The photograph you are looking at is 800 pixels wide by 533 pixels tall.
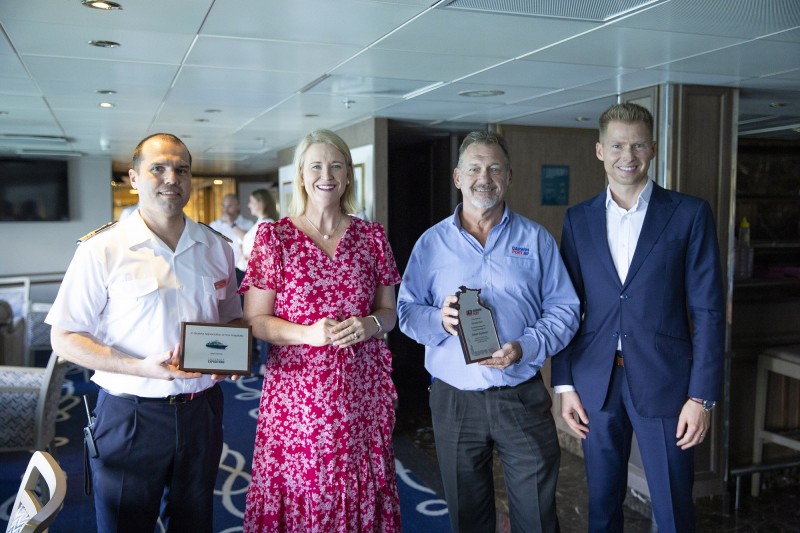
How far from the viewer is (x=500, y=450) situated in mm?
2320

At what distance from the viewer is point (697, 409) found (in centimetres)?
230

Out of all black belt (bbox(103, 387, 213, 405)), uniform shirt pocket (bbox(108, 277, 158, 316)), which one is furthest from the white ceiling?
black belt (bbox(103, 387, 213, 405))

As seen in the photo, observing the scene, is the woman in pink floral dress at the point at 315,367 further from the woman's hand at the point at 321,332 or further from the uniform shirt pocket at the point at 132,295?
the uniform shirt pocket at the point at 132,295

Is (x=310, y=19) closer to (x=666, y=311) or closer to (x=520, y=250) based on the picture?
(x=520, y=250)

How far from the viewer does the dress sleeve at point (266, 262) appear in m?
2.19

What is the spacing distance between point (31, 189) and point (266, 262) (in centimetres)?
890

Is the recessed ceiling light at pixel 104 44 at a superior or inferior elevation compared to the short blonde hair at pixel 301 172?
superior

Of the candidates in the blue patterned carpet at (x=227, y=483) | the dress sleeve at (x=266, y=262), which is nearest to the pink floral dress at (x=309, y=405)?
the dress sleeve at (x=266, y=262)

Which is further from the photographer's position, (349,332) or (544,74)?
(544,74)

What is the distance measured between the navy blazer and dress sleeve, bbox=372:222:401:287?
28.1 inches

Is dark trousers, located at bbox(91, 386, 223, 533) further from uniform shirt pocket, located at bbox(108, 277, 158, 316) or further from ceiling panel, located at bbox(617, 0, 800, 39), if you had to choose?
ceiling panel, located at bbox(617, 0, 800, 39)

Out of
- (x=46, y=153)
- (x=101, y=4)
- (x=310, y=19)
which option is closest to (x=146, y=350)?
(x=101, y=4)

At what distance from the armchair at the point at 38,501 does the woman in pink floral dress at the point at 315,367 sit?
716 millimetres

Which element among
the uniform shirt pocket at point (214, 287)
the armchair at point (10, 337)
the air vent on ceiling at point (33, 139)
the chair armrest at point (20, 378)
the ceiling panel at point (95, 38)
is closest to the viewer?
the uniform shirt pocket at point (214, 287)
